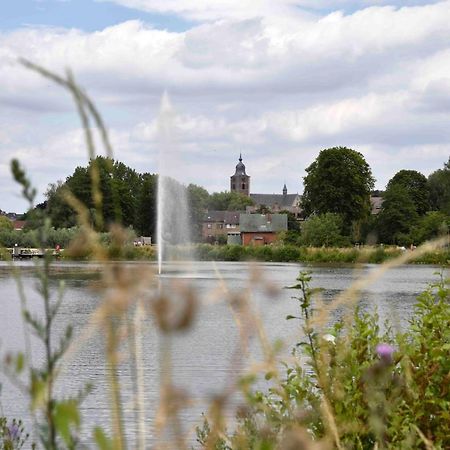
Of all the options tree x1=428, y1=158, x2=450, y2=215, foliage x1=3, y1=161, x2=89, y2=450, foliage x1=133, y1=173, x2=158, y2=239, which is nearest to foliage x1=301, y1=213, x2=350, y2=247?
foliage x1=133, y1=173, x2=158, y2=239

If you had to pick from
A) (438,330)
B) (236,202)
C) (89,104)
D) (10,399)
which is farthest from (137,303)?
(236,202)

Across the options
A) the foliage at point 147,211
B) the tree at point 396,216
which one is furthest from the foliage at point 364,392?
the foliage at point 147,211

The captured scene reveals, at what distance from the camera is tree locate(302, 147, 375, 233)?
84.5m

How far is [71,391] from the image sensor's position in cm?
1298

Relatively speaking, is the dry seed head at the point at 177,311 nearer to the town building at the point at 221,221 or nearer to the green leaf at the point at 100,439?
the green leaf at the point at 100,439

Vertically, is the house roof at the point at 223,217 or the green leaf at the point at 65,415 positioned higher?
the house roof at the point at 223,217

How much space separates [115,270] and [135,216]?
93606mm

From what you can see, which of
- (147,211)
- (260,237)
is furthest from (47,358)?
(260,237)

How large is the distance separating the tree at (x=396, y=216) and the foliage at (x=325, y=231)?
10.9 metres

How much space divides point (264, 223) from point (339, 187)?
35.6 m

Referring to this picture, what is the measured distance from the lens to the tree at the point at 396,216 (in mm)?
91688

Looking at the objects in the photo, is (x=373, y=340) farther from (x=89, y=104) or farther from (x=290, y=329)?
(x=290, y=329)

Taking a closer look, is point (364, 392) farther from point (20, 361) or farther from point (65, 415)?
point (65, 415)

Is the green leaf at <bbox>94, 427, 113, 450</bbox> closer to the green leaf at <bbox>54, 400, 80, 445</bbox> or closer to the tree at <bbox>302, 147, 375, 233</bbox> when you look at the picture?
the green leaf at <bbox>54, 400, 80, 445</bbox>
